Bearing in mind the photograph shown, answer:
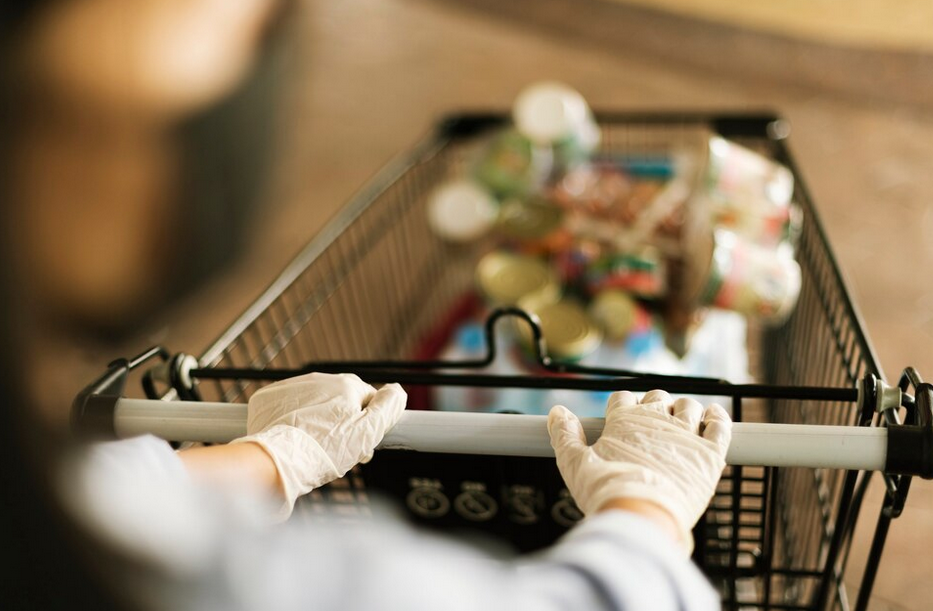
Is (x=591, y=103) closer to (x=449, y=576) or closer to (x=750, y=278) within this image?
(x=750, y=278)

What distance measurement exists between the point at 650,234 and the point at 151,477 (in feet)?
3.45

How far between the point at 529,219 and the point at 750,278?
44cm

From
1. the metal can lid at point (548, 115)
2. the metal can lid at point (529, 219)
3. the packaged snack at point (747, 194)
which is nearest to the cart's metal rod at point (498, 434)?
the packaged snack at point (747, 194)

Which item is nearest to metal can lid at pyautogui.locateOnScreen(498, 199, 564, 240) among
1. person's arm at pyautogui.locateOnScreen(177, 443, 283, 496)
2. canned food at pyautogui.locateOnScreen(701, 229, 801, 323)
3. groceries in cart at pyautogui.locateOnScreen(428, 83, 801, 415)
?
groceries in cart at pyautogui.locateOnScreen(428, 83, 801, 415)

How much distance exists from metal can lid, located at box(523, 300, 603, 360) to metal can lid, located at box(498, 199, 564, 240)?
0.16 metres

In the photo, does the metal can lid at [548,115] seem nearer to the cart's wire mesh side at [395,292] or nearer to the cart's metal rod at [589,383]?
the cart's wire mesh side at [395,292]

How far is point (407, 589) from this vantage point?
492 millimetres

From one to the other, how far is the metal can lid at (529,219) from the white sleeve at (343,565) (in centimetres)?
89

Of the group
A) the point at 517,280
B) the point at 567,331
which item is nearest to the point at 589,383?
the point at 567,331

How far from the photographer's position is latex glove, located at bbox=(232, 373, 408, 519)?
0.64m

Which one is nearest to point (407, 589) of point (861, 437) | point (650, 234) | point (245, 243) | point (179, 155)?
point (861, 437)

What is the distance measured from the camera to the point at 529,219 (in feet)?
4.62

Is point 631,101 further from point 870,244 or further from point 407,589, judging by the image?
point 407,589

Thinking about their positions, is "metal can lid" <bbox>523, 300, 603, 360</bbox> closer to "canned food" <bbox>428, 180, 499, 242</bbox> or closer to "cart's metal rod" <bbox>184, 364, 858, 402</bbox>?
"canned food" <bbox>428, 180, 499, 242</bbox>
